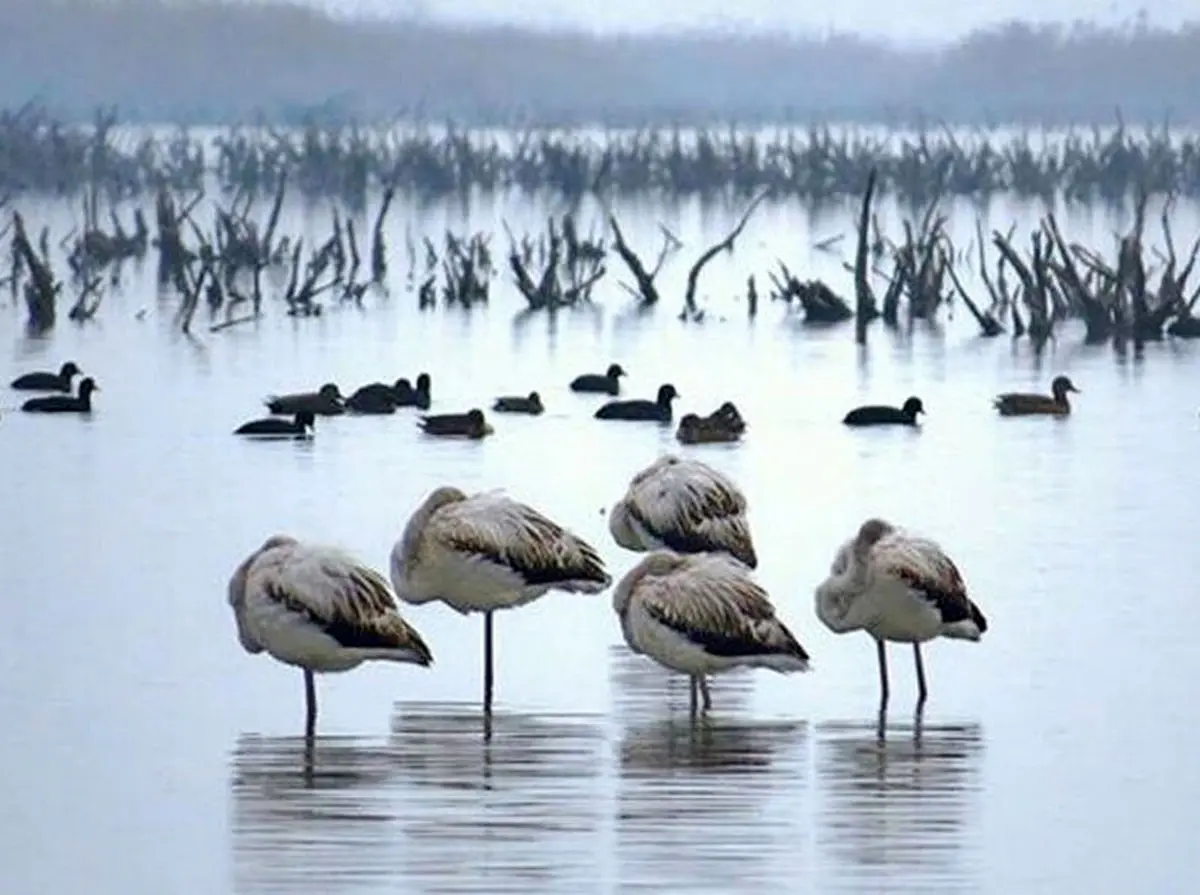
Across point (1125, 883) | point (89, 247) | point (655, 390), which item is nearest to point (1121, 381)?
point (655, 390)

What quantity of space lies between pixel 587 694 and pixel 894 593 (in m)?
1.12

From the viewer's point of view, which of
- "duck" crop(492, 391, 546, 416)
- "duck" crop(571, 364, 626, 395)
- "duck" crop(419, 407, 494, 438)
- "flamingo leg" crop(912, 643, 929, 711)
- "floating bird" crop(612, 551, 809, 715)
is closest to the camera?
"floating bird" crop(612, 551, 809, 715)

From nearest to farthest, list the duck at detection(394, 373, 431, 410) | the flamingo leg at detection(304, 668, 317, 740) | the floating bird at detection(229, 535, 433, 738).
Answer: the floating bird at detection(229, 535, 433, 738) < the flamingo leg at detection(304, 668, 317, 740) < the duck at detection(394, 373, 431, 410)

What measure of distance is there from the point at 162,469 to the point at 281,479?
29.8 inches

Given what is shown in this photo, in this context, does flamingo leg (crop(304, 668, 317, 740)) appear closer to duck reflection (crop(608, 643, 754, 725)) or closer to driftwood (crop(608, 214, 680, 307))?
duck reflection (crop(608, 643, 754, 725))

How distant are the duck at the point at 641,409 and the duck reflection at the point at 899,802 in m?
11.4

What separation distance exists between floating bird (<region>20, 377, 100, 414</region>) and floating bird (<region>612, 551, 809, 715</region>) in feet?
39.2

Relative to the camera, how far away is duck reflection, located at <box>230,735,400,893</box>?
34.8ft

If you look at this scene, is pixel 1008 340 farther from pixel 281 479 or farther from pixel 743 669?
pixel 743 669

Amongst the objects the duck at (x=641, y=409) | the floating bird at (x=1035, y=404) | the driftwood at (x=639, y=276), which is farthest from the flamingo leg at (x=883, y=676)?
the driftwood at (x=639, y=276)

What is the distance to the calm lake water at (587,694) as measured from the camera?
36.0 ft

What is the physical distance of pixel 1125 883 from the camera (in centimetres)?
1069

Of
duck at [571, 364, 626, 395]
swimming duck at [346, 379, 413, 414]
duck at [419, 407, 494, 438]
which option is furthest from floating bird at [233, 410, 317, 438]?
duck at [571, 364, 626, 395]

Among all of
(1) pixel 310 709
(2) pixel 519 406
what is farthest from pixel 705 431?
(1) pixel 310 709
